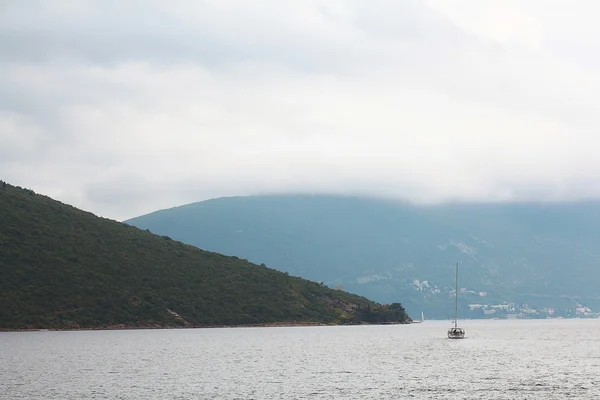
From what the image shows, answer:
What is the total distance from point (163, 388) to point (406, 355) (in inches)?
3293

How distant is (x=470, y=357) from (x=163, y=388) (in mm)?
85219

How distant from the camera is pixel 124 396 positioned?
370 ft

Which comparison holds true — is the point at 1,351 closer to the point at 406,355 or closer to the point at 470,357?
the point at 406,355

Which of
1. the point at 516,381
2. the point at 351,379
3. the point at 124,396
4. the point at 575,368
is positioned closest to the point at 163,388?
the point at 124,396

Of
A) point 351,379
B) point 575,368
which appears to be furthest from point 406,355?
point 351,379

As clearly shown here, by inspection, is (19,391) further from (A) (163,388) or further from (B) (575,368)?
(B) (575,368)

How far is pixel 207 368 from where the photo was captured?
510ft

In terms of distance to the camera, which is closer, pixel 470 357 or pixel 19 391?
pixel 19 391

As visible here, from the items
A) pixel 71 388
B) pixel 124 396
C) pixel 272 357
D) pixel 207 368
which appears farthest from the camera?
pixel 272 357

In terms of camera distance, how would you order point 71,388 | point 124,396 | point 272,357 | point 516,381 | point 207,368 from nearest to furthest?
point 124,396
point 71,388
point 516,381
point 207,368
point 272,357

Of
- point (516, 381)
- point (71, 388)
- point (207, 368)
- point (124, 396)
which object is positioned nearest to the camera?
point (124, 396)

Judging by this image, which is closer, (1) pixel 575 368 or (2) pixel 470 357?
(1) pixel 575 368

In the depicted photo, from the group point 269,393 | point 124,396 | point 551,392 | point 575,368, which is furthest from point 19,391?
point 575,368

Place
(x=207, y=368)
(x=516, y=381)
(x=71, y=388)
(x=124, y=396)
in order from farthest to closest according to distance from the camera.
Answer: (x=207, y=368)
(x=516, y=381)
(x=71, y=388)
(x=124, y=396)
